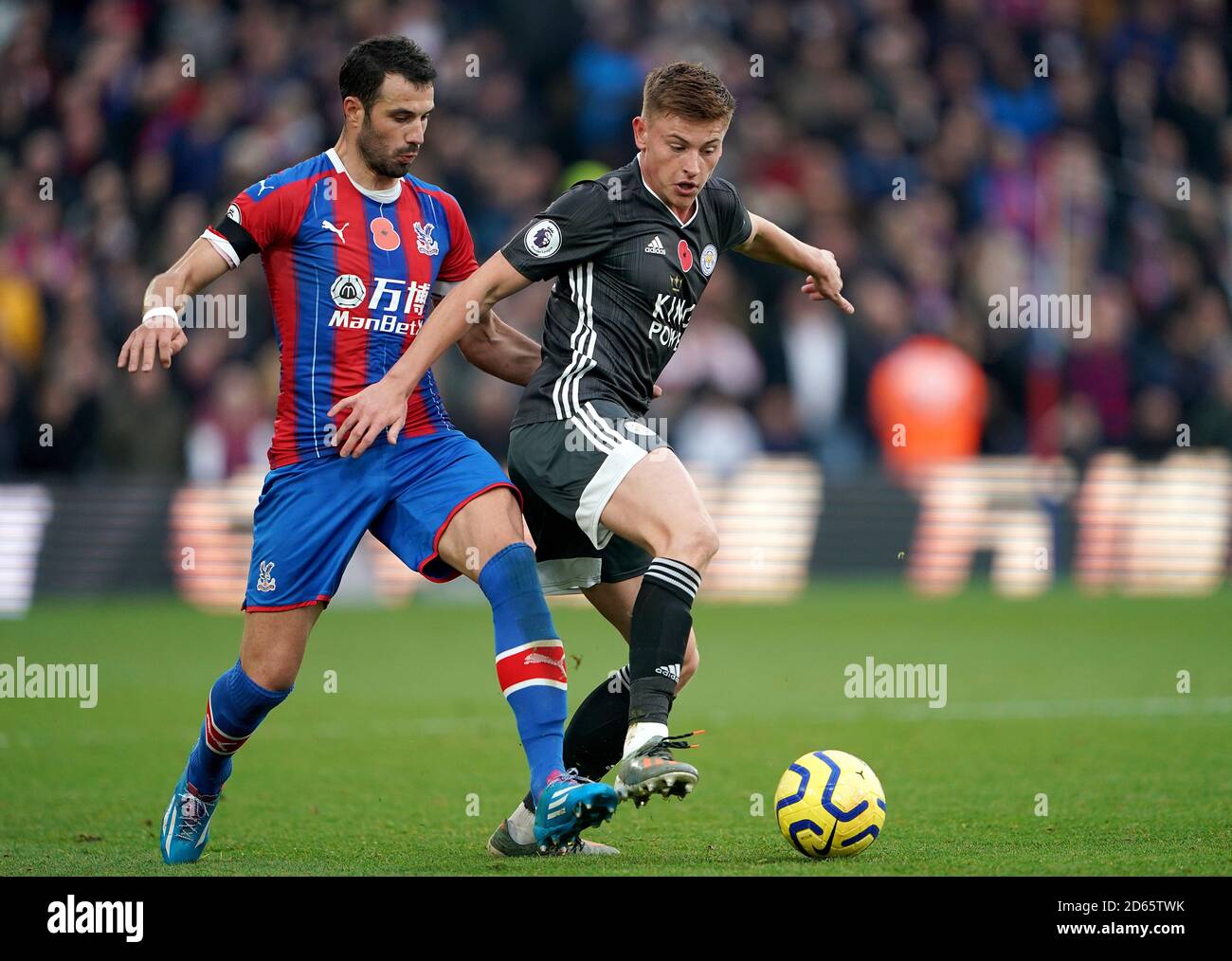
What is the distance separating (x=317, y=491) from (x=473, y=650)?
680 cm

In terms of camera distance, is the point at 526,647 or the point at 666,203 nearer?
the point at 526,647

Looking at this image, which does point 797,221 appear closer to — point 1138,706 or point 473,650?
point 473,650

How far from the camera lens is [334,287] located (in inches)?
239

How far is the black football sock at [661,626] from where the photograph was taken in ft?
18.0

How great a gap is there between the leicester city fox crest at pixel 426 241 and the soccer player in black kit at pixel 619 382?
0.32 metres


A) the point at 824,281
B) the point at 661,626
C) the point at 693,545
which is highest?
the point at 824,281

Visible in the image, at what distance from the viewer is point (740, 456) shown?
1655 centimetres

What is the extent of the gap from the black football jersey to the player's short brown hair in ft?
1.07

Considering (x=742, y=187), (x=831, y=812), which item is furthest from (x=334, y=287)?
(x=742, y=187)

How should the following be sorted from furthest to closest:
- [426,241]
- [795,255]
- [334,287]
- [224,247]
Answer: [795,255] < [426,241] < [334,287] < [224,247]

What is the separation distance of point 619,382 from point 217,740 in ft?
6.16

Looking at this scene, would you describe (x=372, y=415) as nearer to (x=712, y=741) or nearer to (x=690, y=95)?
(x=690, y=95)

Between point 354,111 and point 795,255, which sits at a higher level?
point 354,111
